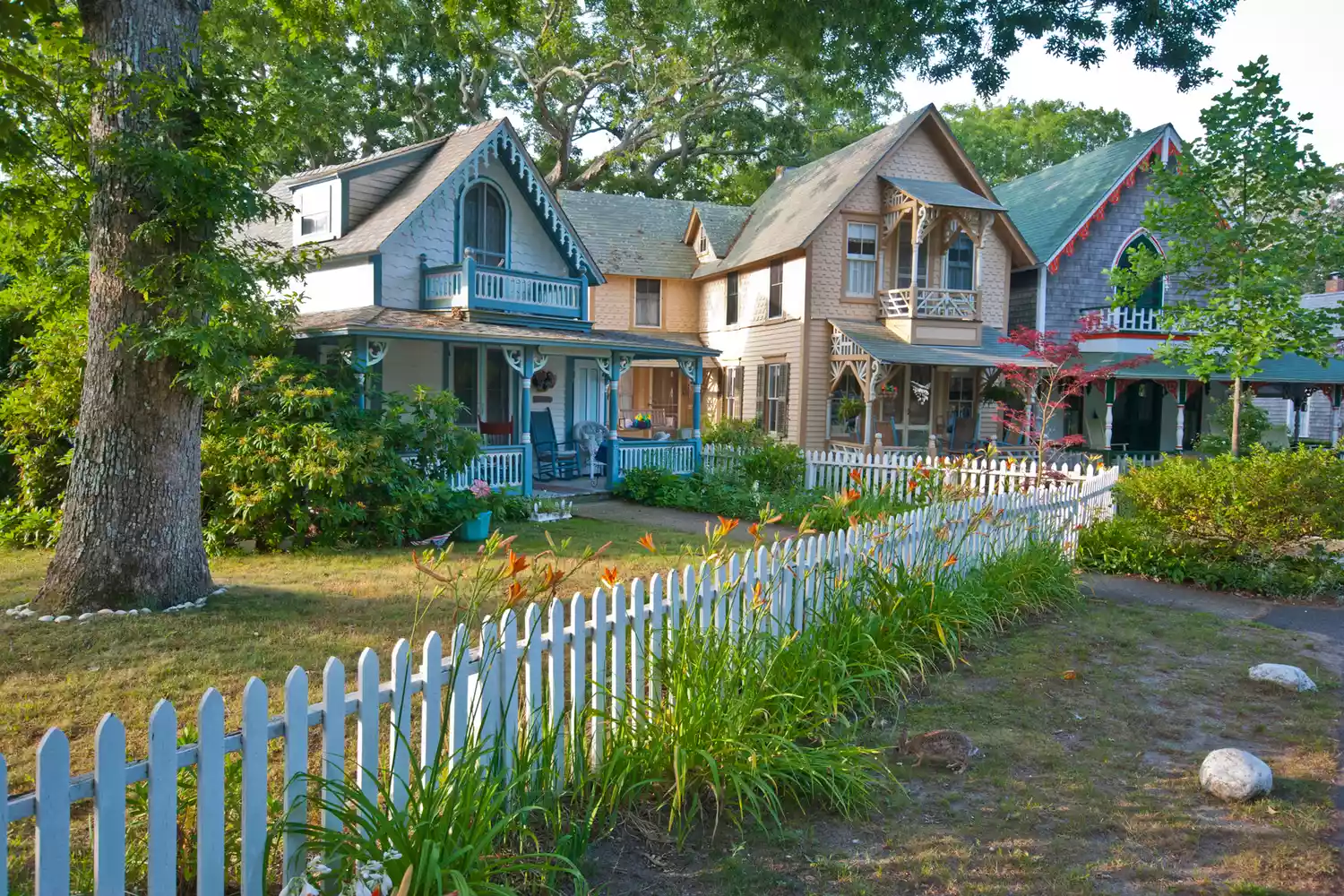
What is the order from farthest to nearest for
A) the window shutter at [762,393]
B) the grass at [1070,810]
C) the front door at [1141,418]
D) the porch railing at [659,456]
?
the front door at [1141,418]
the window shutter at [762,393]
the porch railing at [659,456]
the grass at [1070,810]

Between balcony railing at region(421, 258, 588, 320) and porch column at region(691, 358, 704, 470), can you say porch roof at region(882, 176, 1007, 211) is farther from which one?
balcony railing at region(421, 258, 588, 320)

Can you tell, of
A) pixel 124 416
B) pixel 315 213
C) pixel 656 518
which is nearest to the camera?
pixel 124 416

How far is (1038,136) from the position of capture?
4541 centimetres

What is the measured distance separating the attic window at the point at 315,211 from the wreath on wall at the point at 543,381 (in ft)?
16.6

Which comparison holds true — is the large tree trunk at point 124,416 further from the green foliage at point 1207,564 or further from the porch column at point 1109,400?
the porch column at point 1109,400

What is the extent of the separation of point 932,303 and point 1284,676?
57.8 ft

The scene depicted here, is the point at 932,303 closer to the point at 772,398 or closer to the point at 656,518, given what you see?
the point at 772,398

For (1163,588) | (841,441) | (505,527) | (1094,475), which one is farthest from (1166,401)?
(505,527)

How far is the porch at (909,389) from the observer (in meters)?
21.7

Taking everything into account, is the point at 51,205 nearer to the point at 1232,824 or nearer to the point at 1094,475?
the point at 1232,824

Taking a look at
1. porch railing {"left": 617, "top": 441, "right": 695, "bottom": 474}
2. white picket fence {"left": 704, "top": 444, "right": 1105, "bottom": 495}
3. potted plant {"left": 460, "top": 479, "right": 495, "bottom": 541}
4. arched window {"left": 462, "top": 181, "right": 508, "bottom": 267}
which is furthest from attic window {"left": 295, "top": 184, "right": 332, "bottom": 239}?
white picket fence {"left": 704, "top": 444, "right": 1105, "bottom": 495}

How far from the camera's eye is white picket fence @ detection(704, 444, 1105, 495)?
507 inches

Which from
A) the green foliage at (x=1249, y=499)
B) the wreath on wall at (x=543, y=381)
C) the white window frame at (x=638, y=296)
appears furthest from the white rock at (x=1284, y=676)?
the white window frame at (x=638, y=296)

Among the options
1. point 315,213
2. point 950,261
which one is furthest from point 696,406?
point 950,261
